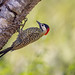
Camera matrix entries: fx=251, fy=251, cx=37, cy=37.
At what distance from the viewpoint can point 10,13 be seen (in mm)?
2742

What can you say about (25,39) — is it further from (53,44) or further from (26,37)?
(53,44)

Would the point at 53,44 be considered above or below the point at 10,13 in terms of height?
below

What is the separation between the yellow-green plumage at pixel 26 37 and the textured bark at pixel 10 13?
2.58ft

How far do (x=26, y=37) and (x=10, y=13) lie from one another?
1136 mm

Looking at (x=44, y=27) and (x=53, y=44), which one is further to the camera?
(x=53, y=44)

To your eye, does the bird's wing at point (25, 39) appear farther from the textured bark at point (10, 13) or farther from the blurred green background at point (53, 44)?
the blurred green background at point (53, 44)

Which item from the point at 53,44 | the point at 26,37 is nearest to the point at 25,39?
the point at 26,37

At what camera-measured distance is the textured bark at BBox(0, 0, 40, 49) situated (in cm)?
273

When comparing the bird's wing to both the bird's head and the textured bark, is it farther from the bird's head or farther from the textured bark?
the textured bark

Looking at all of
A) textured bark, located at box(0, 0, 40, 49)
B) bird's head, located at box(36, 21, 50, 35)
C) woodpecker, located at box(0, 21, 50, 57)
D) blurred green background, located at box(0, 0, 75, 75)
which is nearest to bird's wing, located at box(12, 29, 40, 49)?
woodpecker, located at box(0, 21, 50, 57)

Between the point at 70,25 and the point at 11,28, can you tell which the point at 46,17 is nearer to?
the point at 70,25

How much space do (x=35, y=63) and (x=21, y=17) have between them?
6.76 feet

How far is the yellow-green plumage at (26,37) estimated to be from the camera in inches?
142

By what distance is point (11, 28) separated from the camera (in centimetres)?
282
